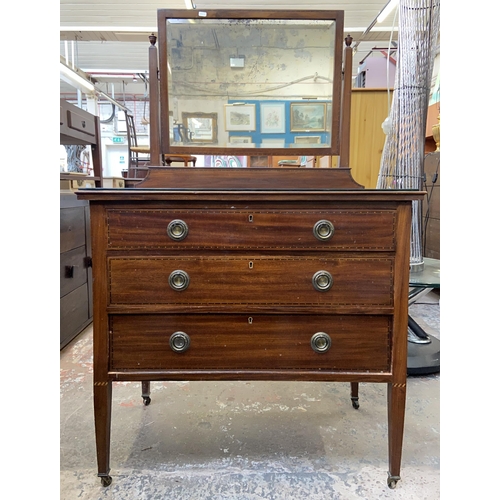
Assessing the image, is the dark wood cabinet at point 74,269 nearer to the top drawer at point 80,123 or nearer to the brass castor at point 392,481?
the top drawer at point 80,123

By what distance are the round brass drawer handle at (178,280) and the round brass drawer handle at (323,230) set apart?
0.41 meters

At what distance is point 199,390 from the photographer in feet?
6.02

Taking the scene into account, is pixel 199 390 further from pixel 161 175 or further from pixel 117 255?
pixel 161 175

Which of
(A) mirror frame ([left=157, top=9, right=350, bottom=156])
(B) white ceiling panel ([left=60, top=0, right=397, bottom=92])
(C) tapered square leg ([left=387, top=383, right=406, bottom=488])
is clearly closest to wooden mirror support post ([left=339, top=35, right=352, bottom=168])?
(A) mirror frame ([left=157, top=9, right=350, bottom=156])

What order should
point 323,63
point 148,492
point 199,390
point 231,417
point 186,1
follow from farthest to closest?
1. point 186,1
2. point 199,390
3. point 231,417
4. point 323,63
5. point 148,492

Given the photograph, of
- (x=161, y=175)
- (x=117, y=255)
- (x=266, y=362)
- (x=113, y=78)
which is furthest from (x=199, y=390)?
(x=113, y=78)

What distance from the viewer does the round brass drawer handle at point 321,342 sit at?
116 centimetres

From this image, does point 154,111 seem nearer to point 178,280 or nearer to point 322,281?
point 178,280

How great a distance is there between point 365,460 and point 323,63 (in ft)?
4.63

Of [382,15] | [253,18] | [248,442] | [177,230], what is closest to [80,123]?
[253,18]

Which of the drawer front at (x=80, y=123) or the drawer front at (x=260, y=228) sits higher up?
the drawer front at (x=80, y=123)

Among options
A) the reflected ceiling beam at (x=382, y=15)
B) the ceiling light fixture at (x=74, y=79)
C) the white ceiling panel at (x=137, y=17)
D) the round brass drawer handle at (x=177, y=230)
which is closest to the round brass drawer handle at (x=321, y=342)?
the round brass drawer handle at (x=177, y=230)

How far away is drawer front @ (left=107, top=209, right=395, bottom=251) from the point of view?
112 centimetres

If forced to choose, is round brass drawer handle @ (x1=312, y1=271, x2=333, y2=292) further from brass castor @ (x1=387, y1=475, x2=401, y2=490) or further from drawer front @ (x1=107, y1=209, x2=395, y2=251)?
brass castor @ (x1=387, y1=475, x2=401, y2=490)
